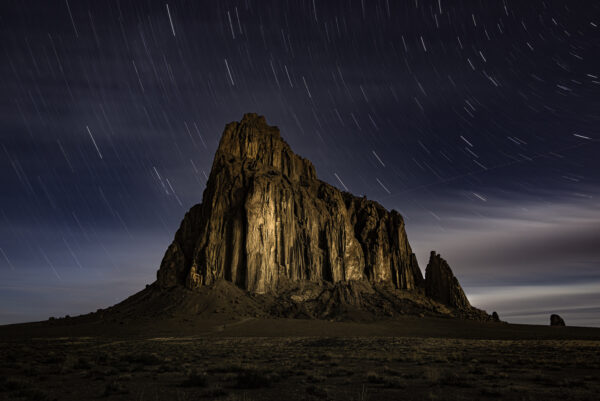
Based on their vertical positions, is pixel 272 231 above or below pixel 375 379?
above

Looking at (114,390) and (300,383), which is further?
(300,383)

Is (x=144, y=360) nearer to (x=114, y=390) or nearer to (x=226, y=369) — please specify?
(x=226, y=369)

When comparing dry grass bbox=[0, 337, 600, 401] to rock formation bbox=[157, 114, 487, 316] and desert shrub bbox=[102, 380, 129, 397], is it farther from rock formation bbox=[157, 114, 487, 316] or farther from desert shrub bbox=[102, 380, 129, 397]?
rock formation bbox=[157, 114, 487, 316]

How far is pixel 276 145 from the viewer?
414ft

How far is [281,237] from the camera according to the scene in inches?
4267

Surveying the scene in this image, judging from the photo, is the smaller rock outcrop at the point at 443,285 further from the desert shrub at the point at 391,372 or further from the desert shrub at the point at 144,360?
the desert shrub at the point at 144,360

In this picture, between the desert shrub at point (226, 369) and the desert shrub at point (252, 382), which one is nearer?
the desert shrub at point (252, 382)

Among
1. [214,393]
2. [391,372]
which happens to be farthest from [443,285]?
[214,393]

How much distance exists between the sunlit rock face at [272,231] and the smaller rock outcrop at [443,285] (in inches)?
202

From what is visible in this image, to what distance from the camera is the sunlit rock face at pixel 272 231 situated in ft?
330

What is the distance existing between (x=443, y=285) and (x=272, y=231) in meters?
61.2

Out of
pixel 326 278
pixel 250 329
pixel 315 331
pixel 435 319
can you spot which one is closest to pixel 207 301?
pixel 250 329

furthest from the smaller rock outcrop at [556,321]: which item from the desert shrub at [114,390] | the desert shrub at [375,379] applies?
the desert shrub at [114,390]

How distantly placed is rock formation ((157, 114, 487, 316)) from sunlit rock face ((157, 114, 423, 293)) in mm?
273
